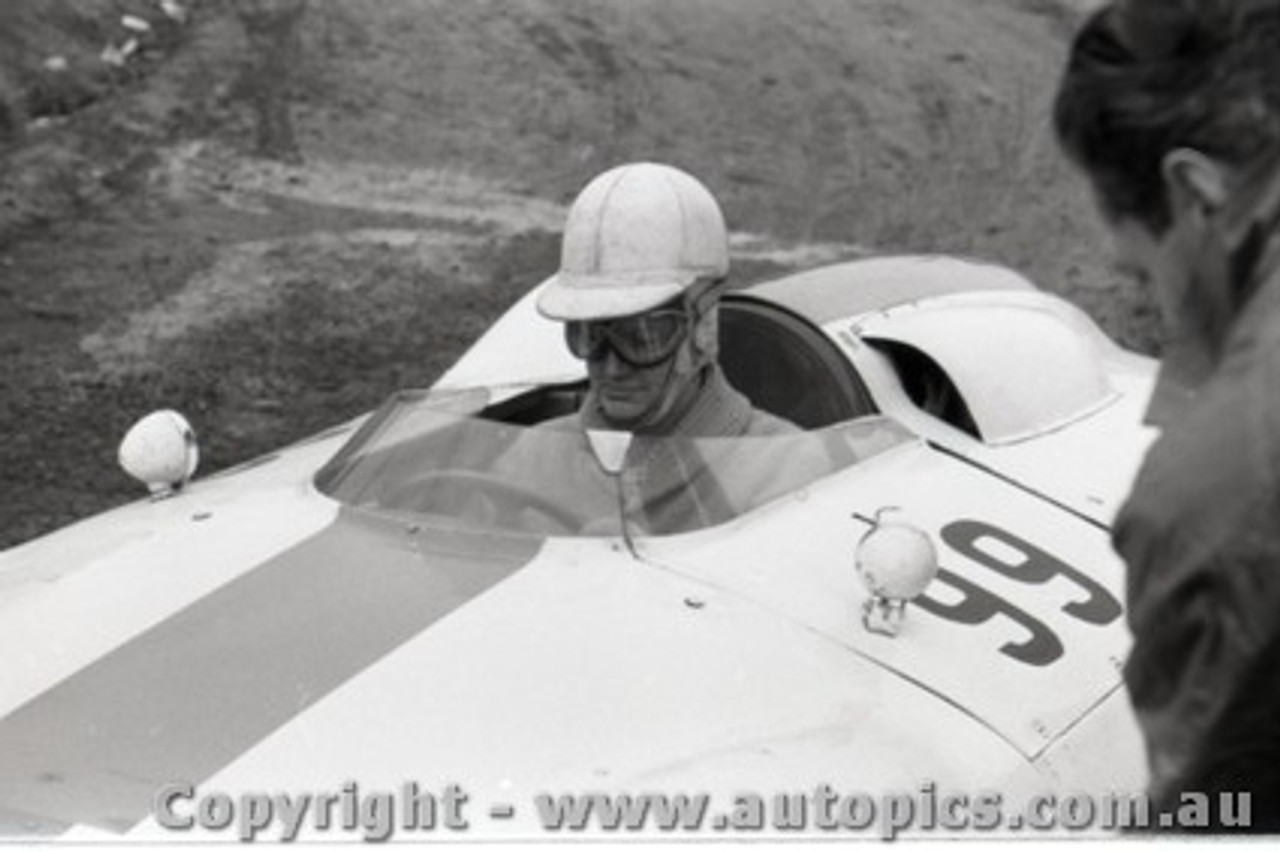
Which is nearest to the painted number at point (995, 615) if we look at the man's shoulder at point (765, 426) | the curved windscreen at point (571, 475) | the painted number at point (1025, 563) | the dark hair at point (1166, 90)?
the painted number at point (1025, 563)

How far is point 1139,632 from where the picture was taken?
1451 mm

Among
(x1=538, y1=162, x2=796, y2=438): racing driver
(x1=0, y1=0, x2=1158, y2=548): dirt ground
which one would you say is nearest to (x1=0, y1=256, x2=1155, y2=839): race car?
(x1=538, y1=162, x2=796, y2=438): racing driver

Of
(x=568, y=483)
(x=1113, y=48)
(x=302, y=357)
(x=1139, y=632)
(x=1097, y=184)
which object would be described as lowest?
(x=302, y=357)

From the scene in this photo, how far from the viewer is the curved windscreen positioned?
3533 mm

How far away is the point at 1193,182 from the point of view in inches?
59.8

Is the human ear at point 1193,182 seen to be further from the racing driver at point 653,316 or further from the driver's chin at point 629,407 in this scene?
the driver's chin at point 629,407

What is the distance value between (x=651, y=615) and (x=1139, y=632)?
72.1 inches

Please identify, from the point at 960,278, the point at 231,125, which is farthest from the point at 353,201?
the point at 960,278

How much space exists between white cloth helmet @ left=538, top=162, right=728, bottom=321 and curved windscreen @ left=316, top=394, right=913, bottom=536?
0.97ft

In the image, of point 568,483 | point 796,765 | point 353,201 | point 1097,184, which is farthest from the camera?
point 353,201

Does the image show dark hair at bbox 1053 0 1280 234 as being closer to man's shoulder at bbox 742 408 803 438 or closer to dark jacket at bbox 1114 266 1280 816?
dark jacket at bbox 1114 266 1280 816

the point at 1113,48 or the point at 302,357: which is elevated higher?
the point at 1113,48

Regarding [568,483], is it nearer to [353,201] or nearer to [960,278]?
[960,278]

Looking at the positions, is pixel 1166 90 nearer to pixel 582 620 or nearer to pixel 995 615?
pixel 582 620
